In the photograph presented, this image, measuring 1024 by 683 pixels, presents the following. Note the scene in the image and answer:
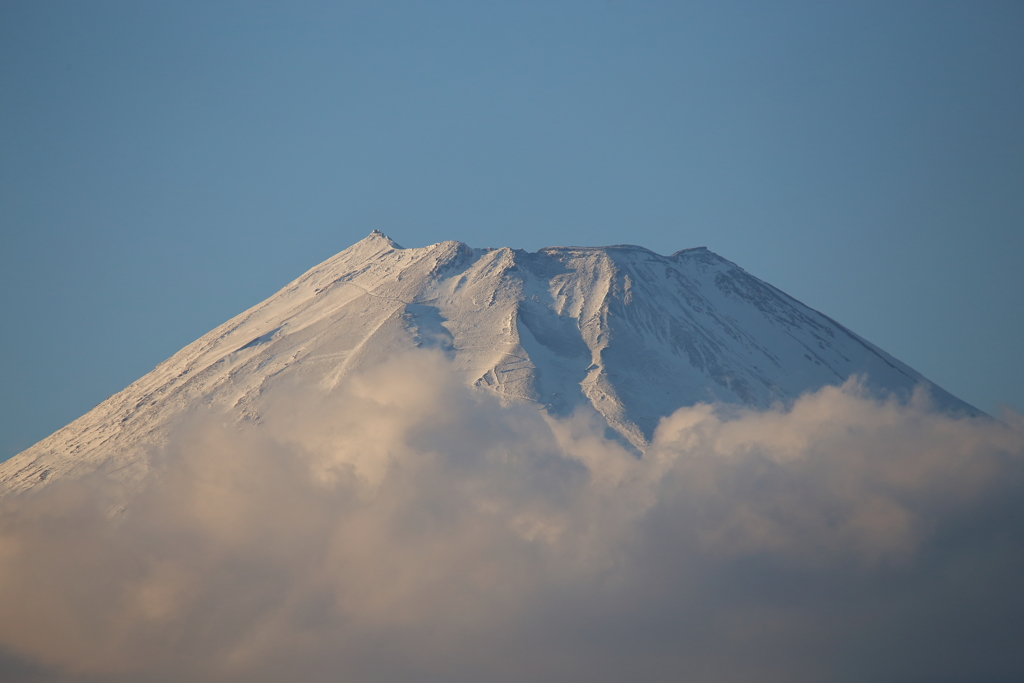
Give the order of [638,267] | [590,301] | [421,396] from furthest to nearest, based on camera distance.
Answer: [638,267] < [590,301] < [421,396]

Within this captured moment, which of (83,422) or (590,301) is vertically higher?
(590,301)

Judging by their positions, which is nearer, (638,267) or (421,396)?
(421,396)

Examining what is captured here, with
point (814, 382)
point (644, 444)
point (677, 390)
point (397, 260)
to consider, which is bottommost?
point (644, 444)

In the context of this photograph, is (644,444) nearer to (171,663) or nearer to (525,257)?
(525,257)

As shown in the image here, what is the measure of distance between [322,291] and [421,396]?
25.6 metres

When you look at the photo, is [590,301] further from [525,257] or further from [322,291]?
[322,291]

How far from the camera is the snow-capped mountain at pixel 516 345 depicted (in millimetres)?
111812

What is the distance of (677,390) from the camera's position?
372ft

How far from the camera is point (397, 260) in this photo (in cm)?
12694

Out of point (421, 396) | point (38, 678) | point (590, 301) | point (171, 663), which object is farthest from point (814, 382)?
point (38, 678)

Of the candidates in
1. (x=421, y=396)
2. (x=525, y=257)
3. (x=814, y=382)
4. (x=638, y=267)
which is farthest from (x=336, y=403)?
(x=814, y=382)

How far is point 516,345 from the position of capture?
112312 mm

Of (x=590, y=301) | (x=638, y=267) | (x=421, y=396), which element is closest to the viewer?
(x=421, y=396)

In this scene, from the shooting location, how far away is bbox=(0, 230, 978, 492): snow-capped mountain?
112m
